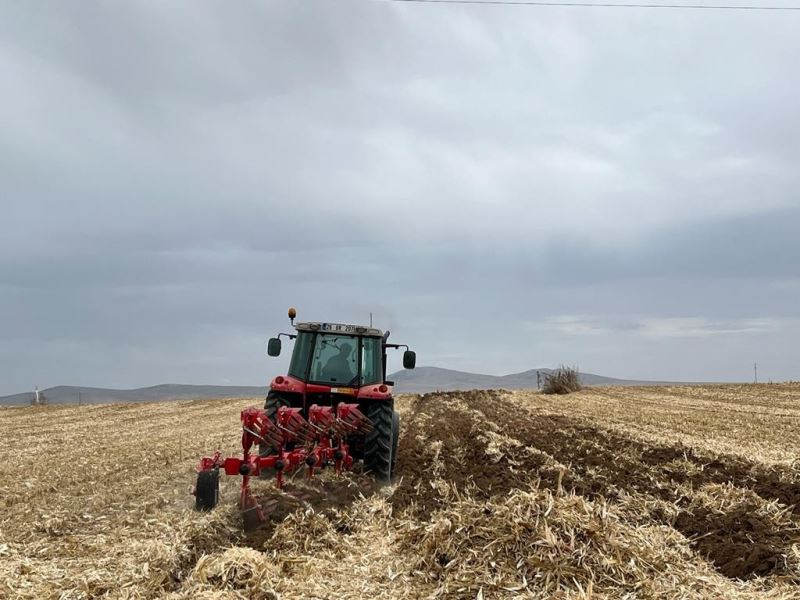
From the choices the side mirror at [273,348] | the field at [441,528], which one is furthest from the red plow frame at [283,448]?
the side mirror at [273,348]

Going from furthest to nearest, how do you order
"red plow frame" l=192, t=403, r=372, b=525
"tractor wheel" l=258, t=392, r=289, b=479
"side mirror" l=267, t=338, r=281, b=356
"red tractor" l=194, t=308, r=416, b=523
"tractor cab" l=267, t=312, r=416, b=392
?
"side mirror" l=267, t=338, r=281, b=356
"tractor cab" l=267, t=312, r=416, b=392
"tractor wheel" l=258, t=392, r=289, b=479
"red tractor" l=194, t=308, r=416, b=523
"red plow frame" l=192, t=403, r=372, b=525

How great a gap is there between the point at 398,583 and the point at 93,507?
4446 mm

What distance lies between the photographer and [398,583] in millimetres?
5062

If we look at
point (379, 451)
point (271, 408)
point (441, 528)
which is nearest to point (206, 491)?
point (271, 408)

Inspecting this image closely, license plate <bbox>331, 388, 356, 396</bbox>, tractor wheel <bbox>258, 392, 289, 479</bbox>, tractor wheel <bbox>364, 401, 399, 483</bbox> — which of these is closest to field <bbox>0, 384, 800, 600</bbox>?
tractor wheel <bbox>364, 401, 399, 483</bbox>

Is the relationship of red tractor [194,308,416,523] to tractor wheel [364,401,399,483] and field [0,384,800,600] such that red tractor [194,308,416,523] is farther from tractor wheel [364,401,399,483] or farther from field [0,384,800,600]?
field [0,384,800,600]

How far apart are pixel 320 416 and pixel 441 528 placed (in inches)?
126

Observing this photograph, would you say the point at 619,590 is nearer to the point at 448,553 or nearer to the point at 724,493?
the point at 448,553

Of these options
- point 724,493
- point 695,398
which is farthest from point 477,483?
point 695,398

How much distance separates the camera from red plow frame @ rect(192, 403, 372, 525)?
7.00 meters

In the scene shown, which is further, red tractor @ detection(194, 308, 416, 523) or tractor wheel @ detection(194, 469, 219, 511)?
red tractor @ detection(194, 308, 416, 523)

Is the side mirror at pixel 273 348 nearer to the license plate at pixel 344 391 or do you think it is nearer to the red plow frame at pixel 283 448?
the license plate at pixel 344 391

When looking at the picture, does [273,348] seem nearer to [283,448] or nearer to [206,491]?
[283,448]

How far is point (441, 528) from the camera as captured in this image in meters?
5.58
